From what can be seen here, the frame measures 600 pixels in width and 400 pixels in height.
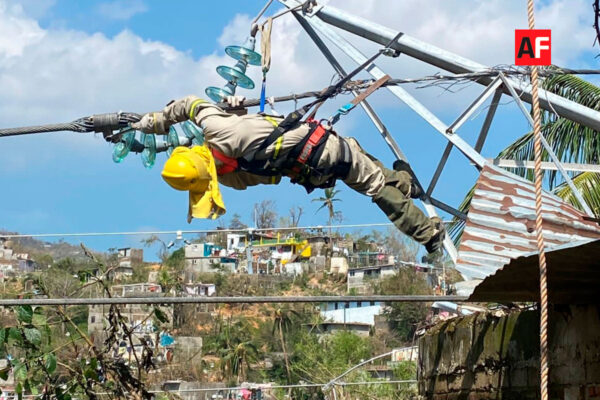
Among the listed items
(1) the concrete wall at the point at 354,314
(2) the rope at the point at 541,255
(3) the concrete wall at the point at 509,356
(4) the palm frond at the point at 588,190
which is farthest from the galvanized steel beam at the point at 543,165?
(1) the concrete wall at the point at 354,314

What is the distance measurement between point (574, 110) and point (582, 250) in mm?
3481

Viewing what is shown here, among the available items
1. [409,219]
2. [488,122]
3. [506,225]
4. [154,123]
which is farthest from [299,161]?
[506,225]

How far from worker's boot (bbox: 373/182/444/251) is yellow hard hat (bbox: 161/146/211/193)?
1.32 m

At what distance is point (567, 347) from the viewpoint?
5641 millimetres

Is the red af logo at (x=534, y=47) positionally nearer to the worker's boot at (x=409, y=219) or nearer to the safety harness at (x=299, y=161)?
the safety harness at (x=299, y=161)

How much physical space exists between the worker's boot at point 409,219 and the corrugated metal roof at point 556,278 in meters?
1.90

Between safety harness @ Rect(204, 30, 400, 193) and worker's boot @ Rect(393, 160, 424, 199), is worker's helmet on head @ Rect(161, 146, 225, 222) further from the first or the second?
worker's boot @ Rect(393, 160, 424, 199)

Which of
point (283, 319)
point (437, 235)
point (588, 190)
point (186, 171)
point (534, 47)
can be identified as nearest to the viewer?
point (534, 47)

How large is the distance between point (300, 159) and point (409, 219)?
0.97 meters

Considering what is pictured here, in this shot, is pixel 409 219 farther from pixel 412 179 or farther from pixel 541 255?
pixel 541 255

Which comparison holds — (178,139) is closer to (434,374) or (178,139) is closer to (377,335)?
(434,374)

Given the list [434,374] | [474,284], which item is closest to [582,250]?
[474,284]

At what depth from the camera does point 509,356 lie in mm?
6121

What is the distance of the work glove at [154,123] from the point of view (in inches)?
301
